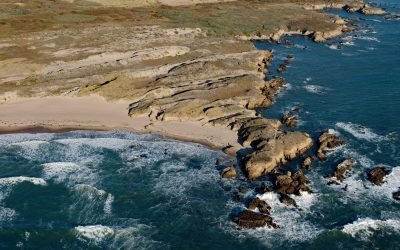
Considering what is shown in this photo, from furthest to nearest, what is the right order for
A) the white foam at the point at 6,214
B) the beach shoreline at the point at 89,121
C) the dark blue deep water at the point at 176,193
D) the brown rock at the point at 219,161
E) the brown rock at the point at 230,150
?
the beach shoreline at the point at 89,121, the brown rock at the point at 230,150, the brown rock at the point at 219,161, the white foam at the point at 6,214, the dark blue deep water at the point at 176,193

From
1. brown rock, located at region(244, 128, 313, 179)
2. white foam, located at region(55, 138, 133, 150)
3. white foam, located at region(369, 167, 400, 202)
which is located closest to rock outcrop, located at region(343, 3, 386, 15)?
brown rock, located at region(244, 128, 313, 179)

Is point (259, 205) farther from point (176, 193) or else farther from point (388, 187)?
point (388, 187)

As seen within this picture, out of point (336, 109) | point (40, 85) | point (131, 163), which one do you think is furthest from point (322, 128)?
point (40, 85)

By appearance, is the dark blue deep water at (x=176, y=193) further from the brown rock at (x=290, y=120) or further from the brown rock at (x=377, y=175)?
the brown rock at (x=290, y=120)

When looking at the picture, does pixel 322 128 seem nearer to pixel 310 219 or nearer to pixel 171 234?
pixel 310 219

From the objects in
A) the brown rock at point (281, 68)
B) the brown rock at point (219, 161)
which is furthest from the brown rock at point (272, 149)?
the brown rock at point (281, 68)
